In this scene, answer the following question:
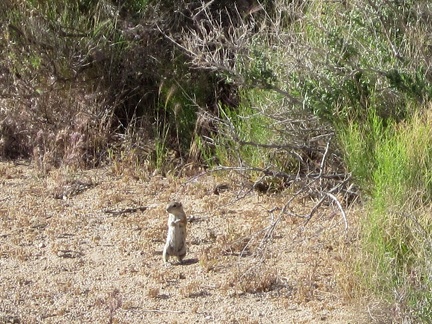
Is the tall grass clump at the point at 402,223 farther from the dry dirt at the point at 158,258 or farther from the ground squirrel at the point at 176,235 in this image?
the ground squirrel at the point at 176,235

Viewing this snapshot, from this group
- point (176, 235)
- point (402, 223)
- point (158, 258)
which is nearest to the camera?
point (402, 223)

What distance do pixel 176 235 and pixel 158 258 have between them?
318mm

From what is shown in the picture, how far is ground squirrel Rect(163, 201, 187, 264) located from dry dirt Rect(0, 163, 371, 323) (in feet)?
0.38

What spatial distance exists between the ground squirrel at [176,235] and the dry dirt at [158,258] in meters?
A: 0.12

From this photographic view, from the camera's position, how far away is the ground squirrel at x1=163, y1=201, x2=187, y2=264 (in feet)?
23.7

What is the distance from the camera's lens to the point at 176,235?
7258mm

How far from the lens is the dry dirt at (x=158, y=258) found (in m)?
6.58

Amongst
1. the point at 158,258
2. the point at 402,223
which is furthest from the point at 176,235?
the point at 402,223

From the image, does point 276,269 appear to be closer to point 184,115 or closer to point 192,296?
point 192,296

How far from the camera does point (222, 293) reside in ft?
22.3

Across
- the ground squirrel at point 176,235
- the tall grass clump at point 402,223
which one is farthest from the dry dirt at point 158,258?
the tall grass clump at point 402,223

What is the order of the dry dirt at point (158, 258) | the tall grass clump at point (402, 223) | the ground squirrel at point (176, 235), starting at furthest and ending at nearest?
the ground squirrel at point (176, 235) < the dry dirt at point (158, 258) < the tall grass clump at point (402, 223)

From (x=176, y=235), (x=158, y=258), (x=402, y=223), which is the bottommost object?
(x=158, y=258)

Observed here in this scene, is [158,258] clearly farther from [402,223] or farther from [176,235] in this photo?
[402,223]
